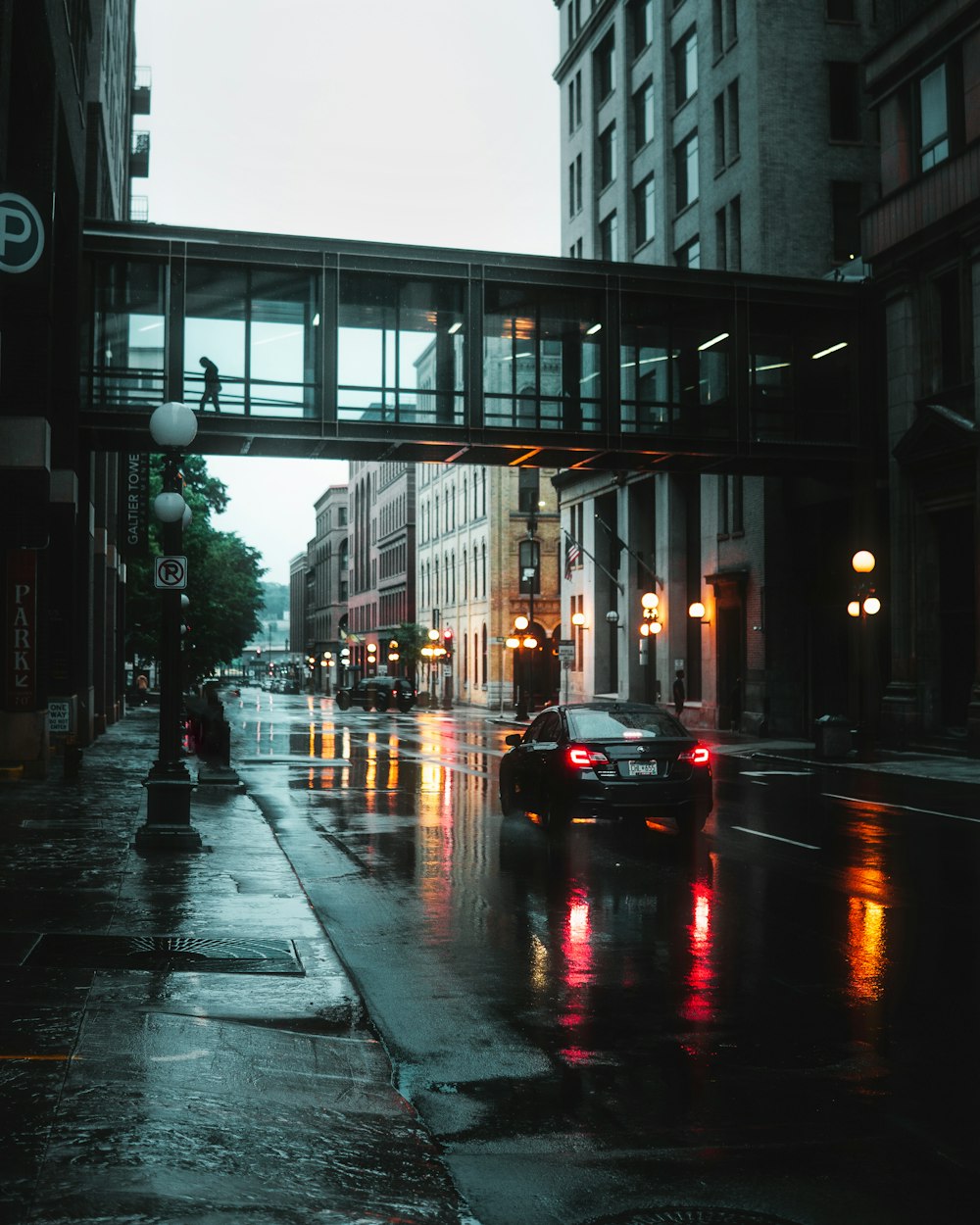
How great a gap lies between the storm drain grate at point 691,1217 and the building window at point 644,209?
159 feet

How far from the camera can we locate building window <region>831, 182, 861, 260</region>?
41062mm

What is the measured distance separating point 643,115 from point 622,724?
4139 cm

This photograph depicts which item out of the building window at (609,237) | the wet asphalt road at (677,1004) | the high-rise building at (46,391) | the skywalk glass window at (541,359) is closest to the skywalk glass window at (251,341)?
the high-rise building at (46,391)

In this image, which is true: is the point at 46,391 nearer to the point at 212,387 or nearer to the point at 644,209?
the point at 212,387

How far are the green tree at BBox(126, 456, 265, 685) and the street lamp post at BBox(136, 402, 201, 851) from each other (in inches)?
1612

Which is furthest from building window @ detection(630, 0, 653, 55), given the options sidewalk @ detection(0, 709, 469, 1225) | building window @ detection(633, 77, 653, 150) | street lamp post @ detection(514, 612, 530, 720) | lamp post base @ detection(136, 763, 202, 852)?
sidewalk @ detection(0, 709, 469, 1225)

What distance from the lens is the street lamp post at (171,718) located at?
13586mm

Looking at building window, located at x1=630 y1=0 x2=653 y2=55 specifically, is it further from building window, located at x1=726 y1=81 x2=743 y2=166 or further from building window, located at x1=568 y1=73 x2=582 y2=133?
building window, located at x1=726 y1=81 x2=743 y2=166

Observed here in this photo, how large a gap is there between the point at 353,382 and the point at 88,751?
35.1 ft

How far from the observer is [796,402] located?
118 ft

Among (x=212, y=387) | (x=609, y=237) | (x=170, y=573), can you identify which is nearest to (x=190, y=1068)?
(x=170, y=573)

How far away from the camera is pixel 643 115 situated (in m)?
51.0

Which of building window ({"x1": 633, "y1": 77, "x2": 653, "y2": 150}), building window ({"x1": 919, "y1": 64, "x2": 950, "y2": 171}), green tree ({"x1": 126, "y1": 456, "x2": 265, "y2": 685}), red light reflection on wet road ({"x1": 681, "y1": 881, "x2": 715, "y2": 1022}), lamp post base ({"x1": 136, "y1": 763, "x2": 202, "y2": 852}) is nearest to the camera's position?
red light reflection on wet road ({"x1": 681, "y1": 881, "x2": 715, "y2": 1022})

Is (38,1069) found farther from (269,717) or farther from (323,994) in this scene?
(269,717)
